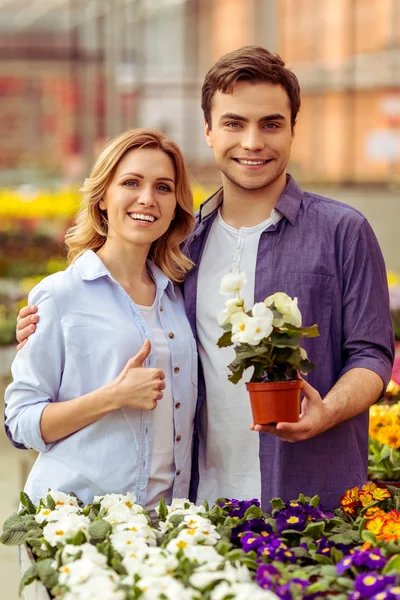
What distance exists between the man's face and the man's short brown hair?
0.05ft

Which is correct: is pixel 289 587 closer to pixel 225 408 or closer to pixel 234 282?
pixel 234 282

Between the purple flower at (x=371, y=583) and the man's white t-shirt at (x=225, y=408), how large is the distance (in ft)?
2.28

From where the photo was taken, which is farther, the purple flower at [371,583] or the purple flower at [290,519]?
the purple flower at [290,519]

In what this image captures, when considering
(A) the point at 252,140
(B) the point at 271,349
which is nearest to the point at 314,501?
(B) the point at 271,349

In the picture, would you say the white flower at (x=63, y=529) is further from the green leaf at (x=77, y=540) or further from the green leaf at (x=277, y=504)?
the green leaf at (x=277, y=504)

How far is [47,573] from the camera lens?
1906mm

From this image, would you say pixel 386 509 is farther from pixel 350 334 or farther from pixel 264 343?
pixel 264 343

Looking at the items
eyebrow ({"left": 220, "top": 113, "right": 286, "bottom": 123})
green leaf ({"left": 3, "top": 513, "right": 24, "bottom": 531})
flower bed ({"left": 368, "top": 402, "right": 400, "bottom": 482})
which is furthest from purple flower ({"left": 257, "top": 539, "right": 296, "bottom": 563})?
flower bed ({"left": 368, "top": 402, "right": 400, "bottom": 482})

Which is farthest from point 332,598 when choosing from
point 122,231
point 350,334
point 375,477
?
point 375,477

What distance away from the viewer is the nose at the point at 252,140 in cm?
238

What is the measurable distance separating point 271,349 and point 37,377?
0.54 meters

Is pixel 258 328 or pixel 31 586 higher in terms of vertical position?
pixel 258 328

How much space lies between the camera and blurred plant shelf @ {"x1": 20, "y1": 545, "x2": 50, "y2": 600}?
191 cm

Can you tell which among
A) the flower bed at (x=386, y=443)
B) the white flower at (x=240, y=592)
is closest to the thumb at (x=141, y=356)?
the white flower at (x=240, y=592)
